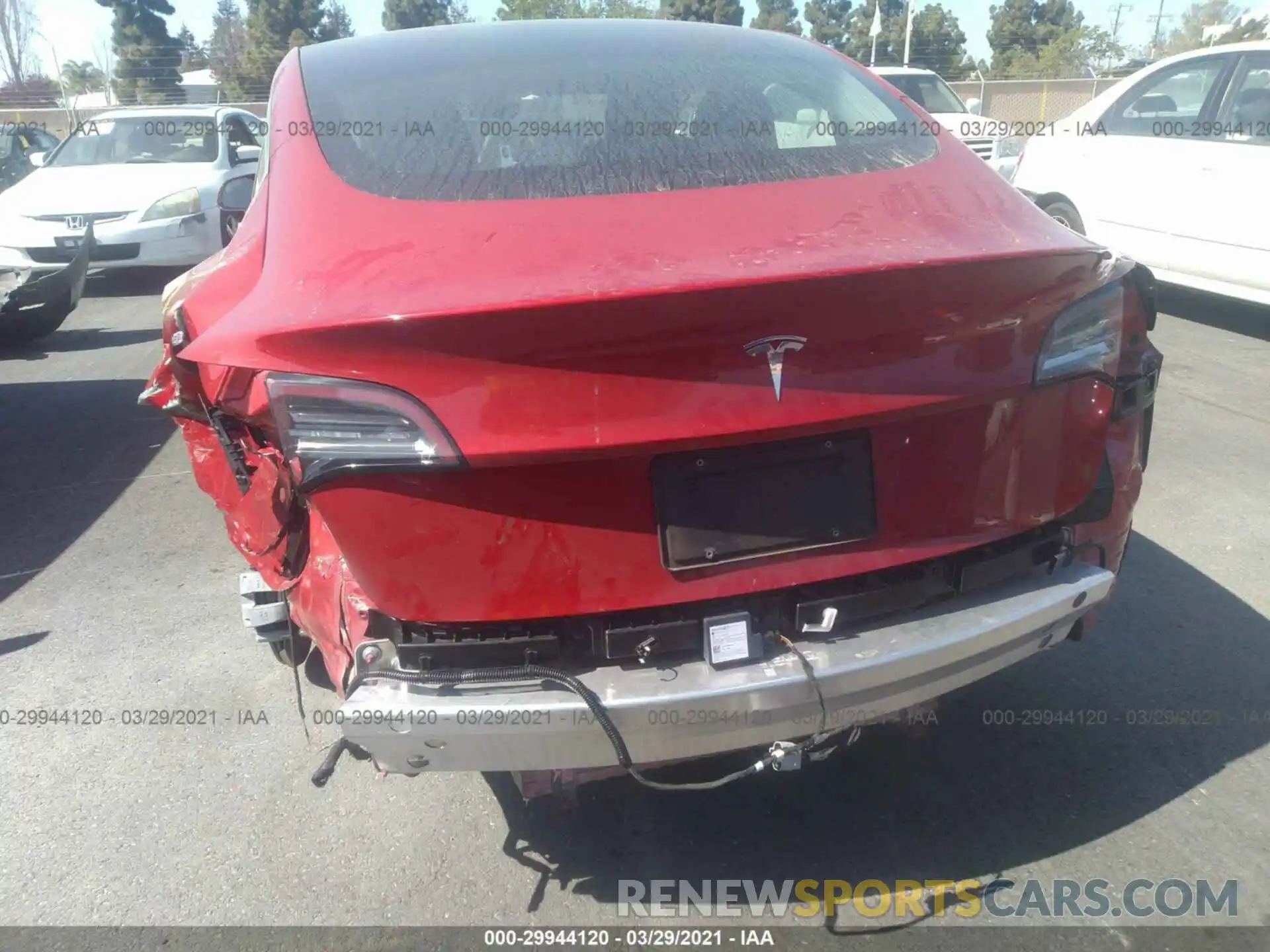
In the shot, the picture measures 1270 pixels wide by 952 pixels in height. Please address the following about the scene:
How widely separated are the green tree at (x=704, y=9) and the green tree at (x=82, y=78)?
2722cm

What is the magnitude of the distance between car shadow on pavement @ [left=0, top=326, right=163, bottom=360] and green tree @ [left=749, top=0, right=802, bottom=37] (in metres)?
49.3

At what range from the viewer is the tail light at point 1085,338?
2.04m

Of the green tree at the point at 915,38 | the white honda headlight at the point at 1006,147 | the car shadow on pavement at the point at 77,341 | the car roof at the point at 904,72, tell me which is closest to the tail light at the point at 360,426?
the car shadow on pavement at the point at 77,341

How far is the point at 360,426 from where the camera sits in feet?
5.70

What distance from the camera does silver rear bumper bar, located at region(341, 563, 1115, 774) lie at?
1.79 meters

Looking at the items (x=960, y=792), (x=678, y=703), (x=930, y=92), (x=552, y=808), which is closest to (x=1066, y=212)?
(x=930, y=92)

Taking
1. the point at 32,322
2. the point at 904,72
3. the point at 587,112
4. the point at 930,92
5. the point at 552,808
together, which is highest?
the point at 587,112

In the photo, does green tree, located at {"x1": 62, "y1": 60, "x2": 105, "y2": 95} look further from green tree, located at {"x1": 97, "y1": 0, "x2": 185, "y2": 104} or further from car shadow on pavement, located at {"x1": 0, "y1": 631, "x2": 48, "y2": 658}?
car shadow on pavement, located at {"x1": 0, "y1": 631, "x2": 48, "y2": 658}

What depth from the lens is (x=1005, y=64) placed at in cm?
4794

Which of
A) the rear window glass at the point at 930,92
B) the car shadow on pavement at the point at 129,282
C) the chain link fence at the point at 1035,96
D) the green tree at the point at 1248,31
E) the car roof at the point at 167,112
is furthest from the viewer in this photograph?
the green tree at the point at 1248,31

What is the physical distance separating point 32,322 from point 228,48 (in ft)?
186

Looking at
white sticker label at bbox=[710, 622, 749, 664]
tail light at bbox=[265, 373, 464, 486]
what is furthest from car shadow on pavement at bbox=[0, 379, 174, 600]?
white sticker label at bbox=[710, 622, 749, 664]

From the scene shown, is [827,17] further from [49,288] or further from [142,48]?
[49,288]

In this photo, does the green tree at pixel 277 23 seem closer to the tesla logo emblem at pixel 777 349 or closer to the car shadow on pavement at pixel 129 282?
the car shadow on pavement at pixel 129 282
